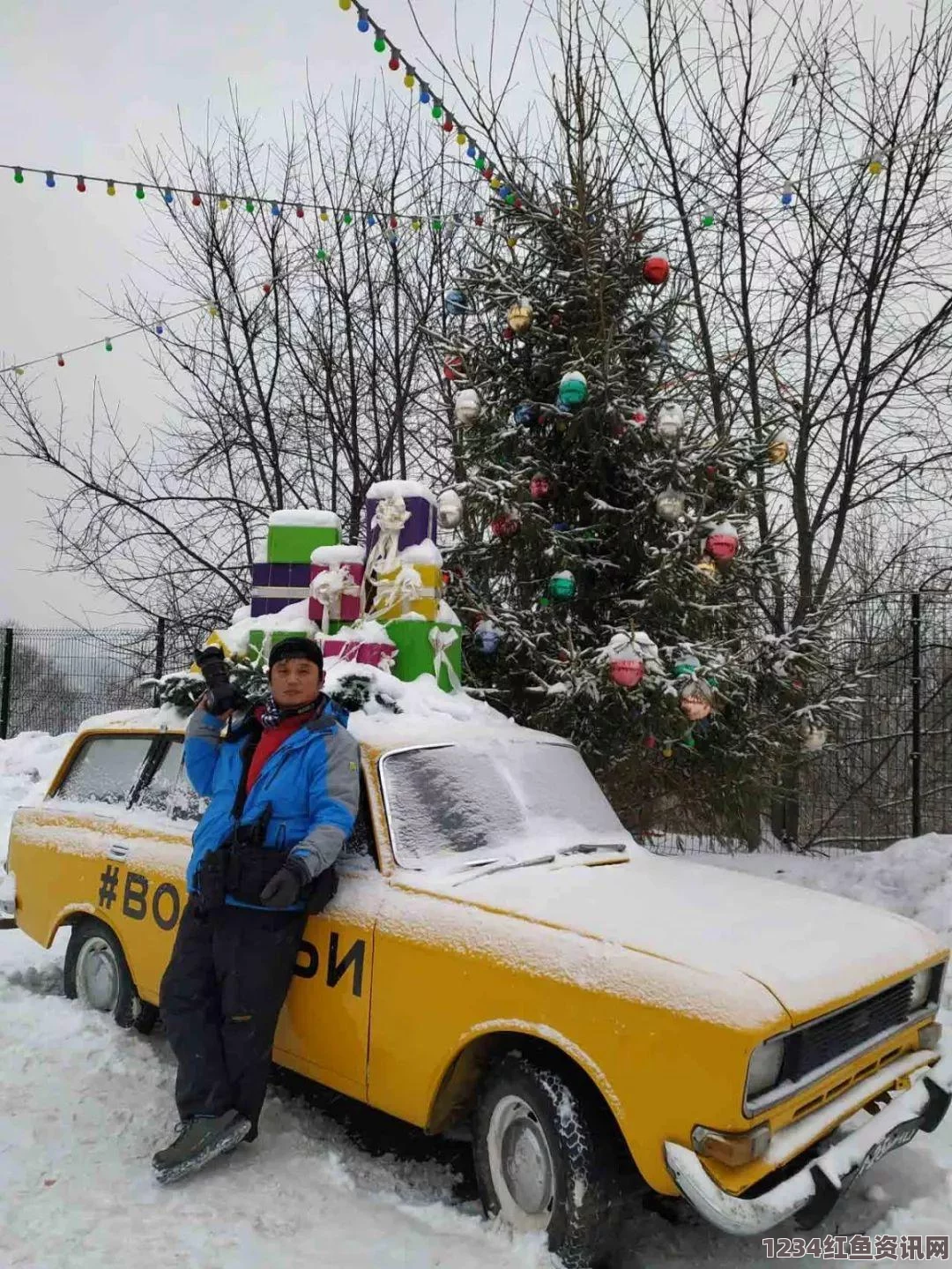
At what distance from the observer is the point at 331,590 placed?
5062mm

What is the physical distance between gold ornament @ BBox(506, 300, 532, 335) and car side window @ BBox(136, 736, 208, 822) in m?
3.68

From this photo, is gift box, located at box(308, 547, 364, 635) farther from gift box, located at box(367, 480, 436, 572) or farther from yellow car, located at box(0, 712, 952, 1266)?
yellow car, located at box(0, 712, 952, 1266)

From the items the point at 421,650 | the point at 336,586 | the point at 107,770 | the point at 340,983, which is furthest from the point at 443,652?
the point at 340,983

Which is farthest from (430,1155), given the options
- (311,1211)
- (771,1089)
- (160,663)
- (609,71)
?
(160,663)

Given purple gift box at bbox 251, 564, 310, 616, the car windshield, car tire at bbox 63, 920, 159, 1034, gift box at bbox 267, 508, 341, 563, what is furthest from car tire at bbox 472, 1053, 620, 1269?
gift box at bbox 267, 508, 341, 563

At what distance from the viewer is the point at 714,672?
18.0ft

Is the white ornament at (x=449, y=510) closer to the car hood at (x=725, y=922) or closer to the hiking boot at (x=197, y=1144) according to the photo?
the car hood at (x=725, y=922)

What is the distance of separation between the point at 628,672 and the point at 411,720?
1.71 metres

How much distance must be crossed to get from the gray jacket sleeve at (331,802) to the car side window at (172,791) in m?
1.03

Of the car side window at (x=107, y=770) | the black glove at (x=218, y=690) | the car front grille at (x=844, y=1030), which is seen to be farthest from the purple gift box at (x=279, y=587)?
the car front grille at (x=844, y=1030)

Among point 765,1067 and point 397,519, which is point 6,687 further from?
point 765,1067

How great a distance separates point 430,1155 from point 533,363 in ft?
17.0

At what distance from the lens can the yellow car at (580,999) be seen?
2424mm

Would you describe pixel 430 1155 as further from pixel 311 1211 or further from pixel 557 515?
pixel 557 515
